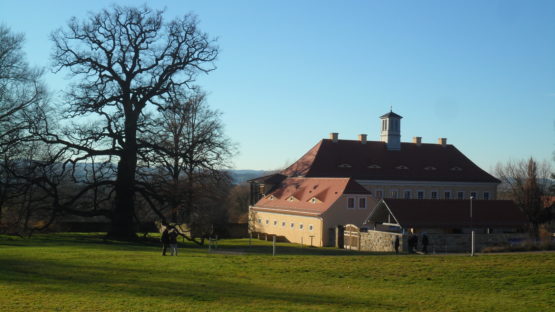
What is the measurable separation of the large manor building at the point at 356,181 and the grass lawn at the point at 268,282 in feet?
85.3

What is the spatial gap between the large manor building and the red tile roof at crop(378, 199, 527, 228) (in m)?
7.76

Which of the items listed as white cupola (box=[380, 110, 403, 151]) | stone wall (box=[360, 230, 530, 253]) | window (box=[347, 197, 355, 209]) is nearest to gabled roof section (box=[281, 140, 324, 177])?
white cupola (box=[380, 110, 403, 151])

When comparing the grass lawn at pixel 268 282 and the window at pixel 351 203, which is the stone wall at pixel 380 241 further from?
the window at pixel 351 203

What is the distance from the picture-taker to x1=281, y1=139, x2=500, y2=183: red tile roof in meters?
68.9

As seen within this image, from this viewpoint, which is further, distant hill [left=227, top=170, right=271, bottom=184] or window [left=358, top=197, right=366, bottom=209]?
distant hill [left=227, top=170, right=271, bottom=184]

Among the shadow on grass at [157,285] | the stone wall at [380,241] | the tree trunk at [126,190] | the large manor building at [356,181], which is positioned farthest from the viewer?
the large manor building at [356,181]

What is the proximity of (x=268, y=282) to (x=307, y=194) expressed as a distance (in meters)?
37.7

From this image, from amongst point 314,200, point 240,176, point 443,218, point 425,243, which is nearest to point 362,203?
point 314,200

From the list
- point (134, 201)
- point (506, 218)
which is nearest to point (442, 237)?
point (506, 218)

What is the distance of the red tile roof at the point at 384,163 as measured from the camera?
68.9 meters

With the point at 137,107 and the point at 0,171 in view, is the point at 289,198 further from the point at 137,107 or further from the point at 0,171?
the point at 0,171

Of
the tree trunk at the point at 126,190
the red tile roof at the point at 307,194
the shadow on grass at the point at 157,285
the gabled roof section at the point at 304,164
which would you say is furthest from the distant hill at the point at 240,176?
the shadow on grass at the point at 157,285

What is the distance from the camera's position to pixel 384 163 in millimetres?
71625

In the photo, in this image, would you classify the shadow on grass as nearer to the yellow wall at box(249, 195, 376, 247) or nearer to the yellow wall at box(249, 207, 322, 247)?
the yellow wall at box(249, 195, 376, 247)
